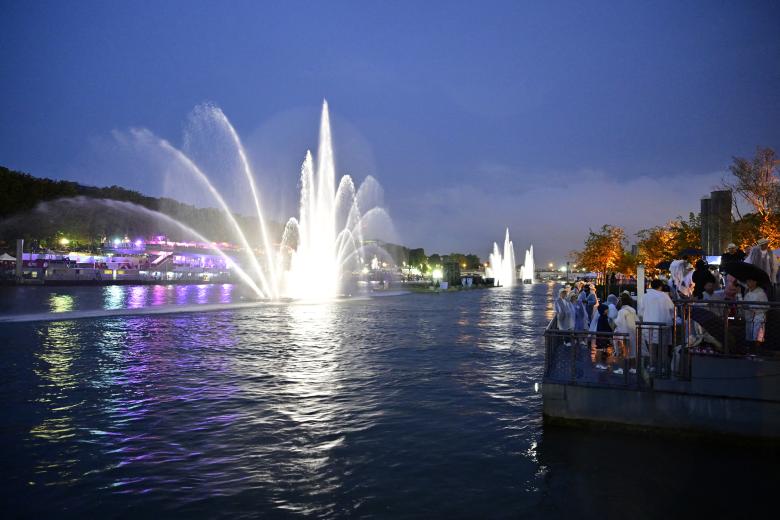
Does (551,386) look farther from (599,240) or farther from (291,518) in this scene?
(599,240)

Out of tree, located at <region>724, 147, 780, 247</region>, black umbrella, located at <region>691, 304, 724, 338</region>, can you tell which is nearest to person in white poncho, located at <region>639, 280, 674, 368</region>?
black umbrella, located at <region>691, 304, 724, 338</region>

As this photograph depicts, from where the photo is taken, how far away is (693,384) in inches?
364

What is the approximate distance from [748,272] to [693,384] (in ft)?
8.68

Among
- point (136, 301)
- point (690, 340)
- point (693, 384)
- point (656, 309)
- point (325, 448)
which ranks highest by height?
point (656, 309)

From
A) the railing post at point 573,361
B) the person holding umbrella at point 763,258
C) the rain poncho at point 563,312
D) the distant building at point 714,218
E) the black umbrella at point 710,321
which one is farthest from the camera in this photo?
the distant building at point 714,218

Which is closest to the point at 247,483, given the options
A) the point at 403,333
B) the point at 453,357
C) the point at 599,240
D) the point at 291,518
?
the point at 291,518

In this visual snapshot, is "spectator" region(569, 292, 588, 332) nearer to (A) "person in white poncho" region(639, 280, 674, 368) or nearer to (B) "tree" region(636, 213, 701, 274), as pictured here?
(A) "person in white poncho" region(639, 280, 674, 368)

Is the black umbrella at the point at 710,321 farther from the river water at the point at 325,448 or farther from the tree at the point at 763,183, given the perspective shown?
the tree at the point at 763,183

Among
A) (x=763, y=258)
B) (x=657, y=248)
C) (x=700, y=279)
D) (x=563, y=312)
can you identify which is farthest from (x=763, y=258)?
(x=657, y=248)

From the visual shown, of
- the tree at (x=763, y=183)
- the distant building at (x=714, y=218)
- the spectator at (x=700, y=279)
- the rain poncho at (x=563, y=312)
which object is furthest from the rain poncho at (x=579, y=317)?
the tree at (x=763, y=183)

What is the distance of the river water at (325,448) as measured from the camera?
23.2ft

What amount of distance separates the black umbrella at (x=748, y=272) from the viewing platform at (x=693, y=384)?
75 centimetres

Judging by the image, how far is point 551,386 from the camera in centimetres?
1016

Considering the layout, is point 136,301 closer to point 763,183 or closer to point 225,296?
point 225,296
